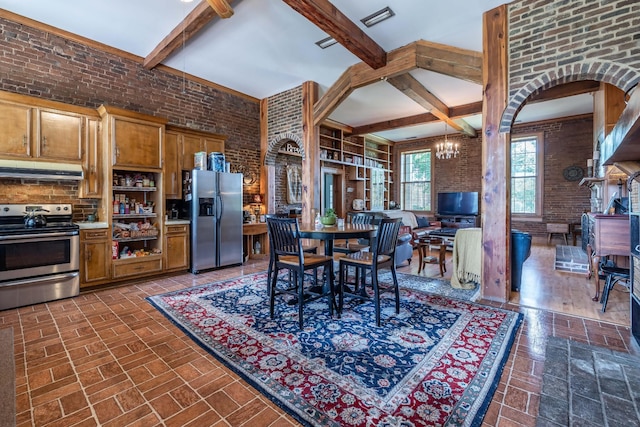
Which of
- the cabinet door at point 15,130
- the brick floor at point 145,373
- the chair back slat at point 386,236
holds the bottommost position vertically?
the brick floor at point 145,373

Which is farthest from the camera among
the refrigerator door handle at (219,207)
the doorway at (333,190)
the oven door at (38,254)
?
the doorway at (333,190)

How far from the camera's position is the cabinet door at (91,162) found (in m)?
3.91

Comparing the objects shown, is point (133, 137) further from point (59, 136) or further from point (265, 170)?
point (265, 170)

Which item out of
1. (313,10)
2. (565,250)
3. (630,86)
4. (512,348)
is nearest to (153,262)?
(313,10)

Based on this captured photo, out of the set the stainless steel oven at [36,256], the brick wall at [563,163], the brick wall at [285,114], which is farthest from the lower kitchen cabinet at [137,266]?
the brick wall at [563,163]

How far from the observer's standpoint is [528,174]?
8164mm

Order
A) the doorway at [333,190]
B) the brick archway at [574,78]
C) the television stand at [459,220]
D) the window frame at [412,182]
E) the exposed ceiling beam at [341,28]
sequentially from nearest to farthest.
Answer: the brick archway at [574,78], the exposed ceiling beam at [341,28], the doorway at [333,190], the television stand at [459,220], the window frame at [412,182]

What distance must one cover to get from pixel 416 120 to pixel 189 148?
5395 millimetres

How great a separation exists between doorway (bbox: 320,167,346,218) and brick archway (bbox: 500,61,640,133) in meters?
5.43

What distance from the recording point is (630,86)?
2.62 metres

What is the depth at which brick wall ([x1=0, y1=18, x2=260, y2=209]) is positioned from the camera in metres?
3.68

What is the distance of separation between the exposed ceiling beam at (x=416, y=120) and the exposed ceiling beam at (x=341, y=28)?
311 cm

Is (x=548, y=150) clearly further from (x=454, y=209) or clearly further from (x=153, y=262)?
(x=153, y=262)

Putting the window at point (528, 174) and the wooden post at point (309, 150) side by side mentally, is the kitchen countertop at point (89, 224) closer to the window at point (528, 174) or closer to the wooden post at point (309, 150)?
the wooden post at point (309, 150)
